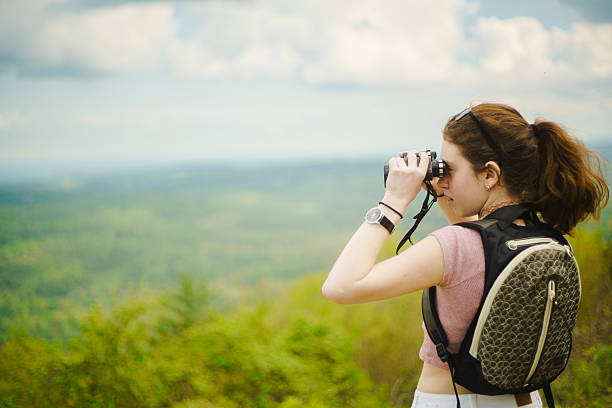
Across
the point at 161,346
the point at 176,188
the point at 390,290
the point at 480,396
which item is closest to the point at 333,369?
the point at 161,346

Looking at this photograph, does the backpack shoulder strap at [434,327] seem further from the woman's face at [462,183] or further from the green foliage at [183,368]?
the green foliage at [183,368]

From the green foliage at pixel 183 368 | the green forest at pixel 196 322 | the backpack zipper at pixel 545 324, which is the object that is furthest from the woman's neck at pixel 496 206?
the green foliage at pixel 183 368

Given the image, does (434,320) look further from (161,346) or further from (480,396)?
(161,346)

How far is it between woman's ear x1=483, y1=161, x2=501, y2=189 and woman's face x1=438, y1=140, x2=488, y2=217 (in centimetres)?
1

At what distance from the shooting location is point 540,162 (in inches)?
48.7

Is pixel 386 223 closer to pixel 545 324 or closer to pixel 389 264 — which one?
pixel 389 264

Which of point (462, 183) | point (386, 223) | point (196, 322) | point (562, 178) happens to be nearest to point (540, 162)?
point (562, 178)

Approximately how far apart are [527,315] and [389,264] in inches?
15.0

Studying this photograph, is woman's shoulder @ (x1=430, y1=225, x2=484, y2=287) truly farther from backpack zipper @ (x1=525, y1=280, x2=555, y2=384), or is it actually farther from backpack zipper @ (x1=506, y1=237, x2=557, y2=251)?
backpack zipper @ (x1=525, y1=280, x2=555, y2=384)

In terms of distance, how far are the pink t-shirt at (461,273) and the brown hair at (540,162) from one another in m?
0.24

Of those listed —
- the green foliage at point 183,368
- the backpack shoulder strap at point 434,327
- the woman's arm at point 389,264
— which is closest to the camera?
the woman's arm at point 389,264

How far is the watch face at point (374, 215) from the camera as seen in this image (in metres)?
1.22

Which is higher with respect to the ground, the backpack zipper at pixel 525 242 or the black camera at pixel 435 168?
the black camera at pixel 435 168

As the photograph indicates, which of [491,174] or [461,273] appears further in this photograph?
[491,174]
